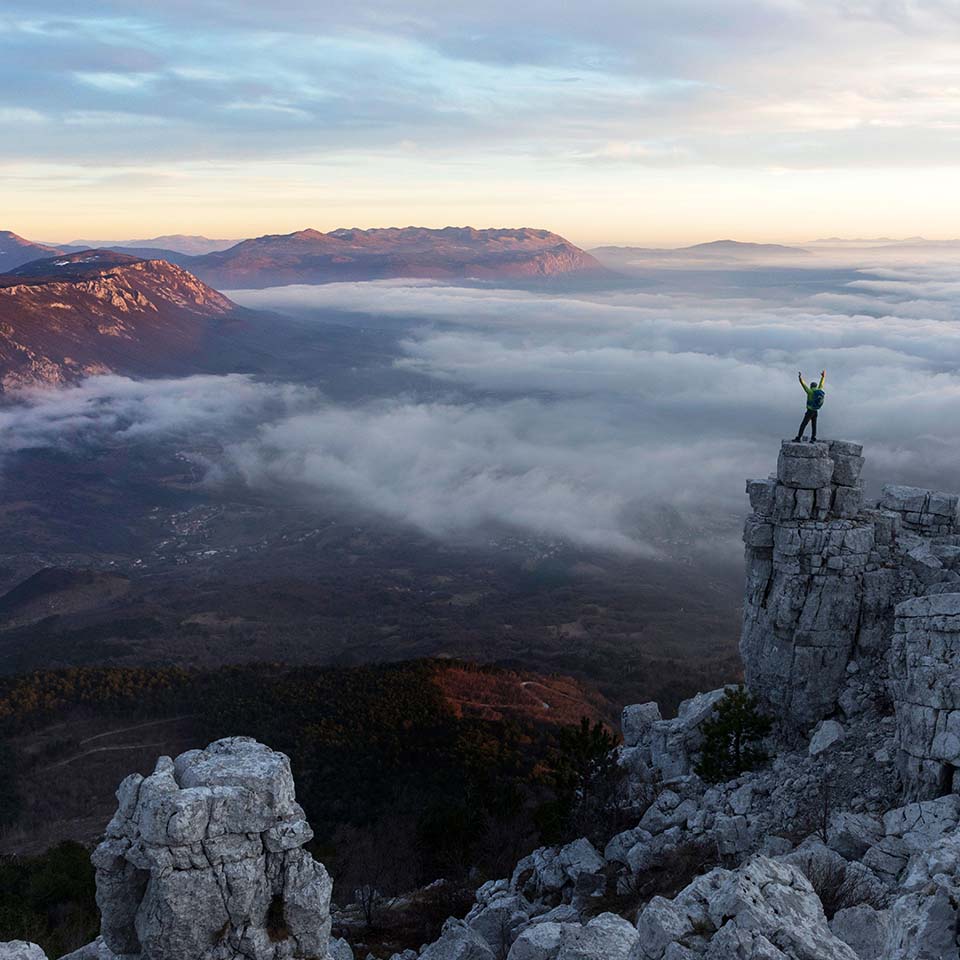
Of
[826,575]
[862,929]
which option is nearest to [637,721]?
[826,575]

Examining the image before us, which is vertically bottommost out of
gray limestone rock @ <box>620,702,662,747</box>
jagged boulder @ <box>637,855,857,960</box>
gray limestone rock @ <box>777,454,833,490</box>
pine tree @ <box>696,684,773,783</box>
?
gray limestone rock @ <box>620,702,662,747</box>

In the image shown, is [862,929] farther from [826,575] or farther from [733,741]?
[826,575]

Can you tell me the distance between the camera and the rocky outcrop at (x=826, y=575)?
33.5m

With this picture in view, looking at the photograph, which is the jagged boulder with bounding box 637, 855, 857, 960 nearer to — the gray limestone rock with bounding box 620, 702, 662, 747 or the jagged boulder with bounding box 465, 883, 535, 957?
the jagged boulder with bounding box 465, 883, 535, 957

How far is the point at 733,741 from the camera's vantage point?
34.6m

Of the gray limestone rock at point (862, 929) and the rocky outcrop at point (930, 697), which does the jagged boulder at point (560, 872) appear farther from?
the gray limestone rock at point (862, 929)

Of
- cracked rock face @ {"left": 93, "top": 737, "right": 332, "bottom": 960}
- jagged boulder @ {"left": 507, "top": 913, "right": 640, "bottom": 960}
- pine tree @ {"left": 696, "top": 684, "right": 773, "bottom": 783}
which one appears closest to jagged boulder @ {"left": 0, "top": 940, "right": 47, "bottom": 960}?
cracked rock face @ {"left": 93, "top": 737, "right": 332, "bottom": 960}

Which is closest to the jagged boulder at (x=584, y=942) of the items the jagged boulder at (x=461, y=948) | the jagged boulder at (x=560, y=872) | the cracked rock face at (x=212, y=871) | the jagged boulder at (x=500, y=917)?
the jagged boulder at (x=461, y=948)

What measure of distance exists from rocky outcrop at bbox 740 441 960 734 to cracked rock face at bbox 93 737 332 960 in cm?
2188

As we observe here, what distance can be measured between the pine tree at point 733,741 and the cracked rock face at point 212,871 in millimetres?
18465

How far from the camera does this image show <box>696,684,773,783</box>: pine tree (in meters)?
32.9

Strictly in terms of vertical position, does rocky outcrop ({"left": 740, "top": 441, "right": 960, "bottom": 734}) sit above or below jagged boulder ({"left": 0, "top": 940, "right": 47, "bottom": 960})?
above

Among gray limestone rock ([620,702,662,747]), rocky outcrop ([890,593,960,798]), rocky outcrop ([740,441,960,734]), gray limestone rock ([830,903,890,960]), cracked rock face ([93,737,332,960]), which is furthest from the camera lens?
gray limestone rock ([620,702,662,747])

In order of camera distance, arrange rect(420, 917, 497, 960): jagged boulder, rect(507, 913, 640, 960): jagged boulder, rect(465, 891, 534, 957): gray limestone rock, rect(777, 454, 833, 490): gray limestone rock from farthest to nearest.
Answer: rect(777, 454, 833, 490): gray limestone rock → rect(465, 891, 534, 957): gray limestone rock → rect(420, 917, 497, 960): jagged boulder → rect(507, 913, 640, 960): jagged boulder
